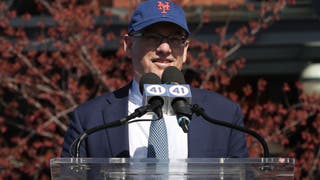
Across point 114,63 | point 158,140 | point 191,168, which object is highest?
point 114,63

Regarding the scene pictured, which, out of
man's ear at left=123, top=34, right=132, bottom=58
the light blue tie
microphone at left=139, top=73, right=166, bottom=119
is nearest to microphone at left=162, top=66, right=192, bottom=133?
microphone at left=139, top=73, right=166, bottom=119

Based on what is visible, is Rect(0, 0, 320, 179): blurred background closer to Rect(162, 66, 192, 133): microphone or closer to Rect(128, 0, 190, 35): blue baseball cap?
Rect(128, 0, 190, 35): blue baseball cap

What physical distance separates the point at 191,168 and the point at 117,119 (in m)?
0.81

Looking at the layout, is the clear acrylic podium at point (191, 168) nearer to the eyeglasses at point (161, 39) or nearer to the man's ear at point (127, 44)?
the eyeglasses at point (161, 39)

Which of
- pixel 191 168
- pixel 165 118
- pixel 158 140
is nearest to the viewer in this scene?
pixel 191 168

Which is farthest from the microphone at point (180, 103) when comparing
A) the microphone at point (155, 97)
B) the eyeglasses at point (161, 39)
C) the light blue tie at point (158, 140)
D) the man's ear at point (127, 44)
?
the man's ear at point (127, 44)

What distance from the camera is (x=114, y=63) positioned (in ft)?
22.3

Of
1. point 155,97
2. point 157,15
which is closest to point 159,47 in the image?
point 157,15

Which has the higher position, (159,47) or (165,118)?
(159,47)

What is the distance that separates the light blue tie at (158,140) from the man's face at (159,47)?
0.34 m

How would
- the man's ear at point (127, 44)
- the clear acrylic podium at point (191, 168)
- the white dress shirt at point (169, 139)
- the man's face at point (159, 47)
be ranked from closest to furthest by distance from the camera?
the clear acrylic podium at point (191, 168), the white dress shirt at point (169, 139), the man's face at point (159, 47), the man's ear at point (127, 44)

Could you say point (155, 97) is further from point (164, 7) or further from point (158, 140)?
point (164, 7)

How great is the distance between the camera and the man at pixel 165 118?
10.3 ft

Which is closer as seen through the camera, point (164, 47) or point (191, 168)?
point (191, 168)
